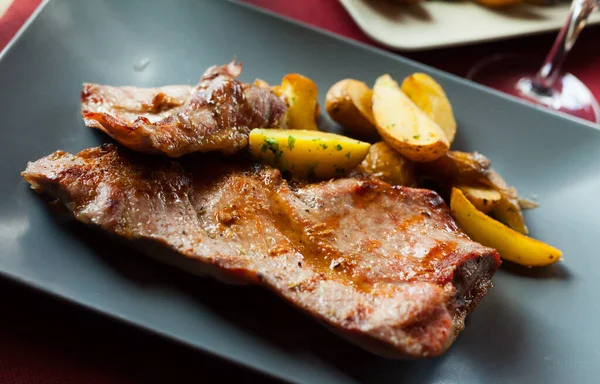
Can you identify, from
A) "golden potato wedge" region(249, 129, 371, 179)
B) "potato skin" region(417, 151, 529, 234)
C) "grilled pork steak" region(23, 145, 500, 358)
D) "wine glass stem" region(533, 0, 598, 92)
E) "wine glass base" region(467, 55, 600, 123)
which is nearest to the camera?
"grilled pork steak" region(23, 145, 500, 358)

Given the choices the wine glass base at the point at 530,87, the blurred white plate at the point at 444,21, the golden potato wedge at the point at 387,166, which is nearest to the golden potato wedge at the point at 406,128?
the golden potato wedge at the point at 387,166

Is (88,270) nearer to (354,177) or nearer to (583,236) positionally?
(354,177)

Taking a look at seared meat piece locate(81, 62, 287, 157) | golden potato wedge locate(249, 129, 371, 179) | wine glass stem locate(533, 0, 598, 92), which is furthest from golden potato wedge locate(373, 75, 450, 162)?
wine glass stem locate(533, 0, 598, 92)

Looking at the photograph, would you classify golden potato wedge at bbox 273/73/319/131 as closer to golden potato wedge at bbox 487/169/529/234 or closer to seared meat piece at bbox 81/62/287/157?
seared meat piece at bbox 81/62/287/157

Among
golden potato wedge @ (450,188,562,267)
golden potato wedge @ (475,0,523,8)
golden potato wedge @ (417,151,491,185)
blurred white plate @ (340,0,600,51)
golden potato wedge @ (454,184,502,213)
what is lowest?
golden potato wedge @ (450,188,562,267)

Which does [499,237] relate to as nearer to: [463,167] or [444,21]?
[463,167]

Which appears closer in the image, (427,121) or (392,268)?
(392,268)

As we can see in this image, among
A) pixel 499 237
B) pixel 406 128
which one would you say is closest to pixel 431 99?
pixel 406 128

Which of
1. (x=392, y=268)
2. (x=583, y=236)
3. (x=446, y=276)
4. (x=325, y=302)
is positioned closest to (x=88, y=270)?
(x=325, y=302)
